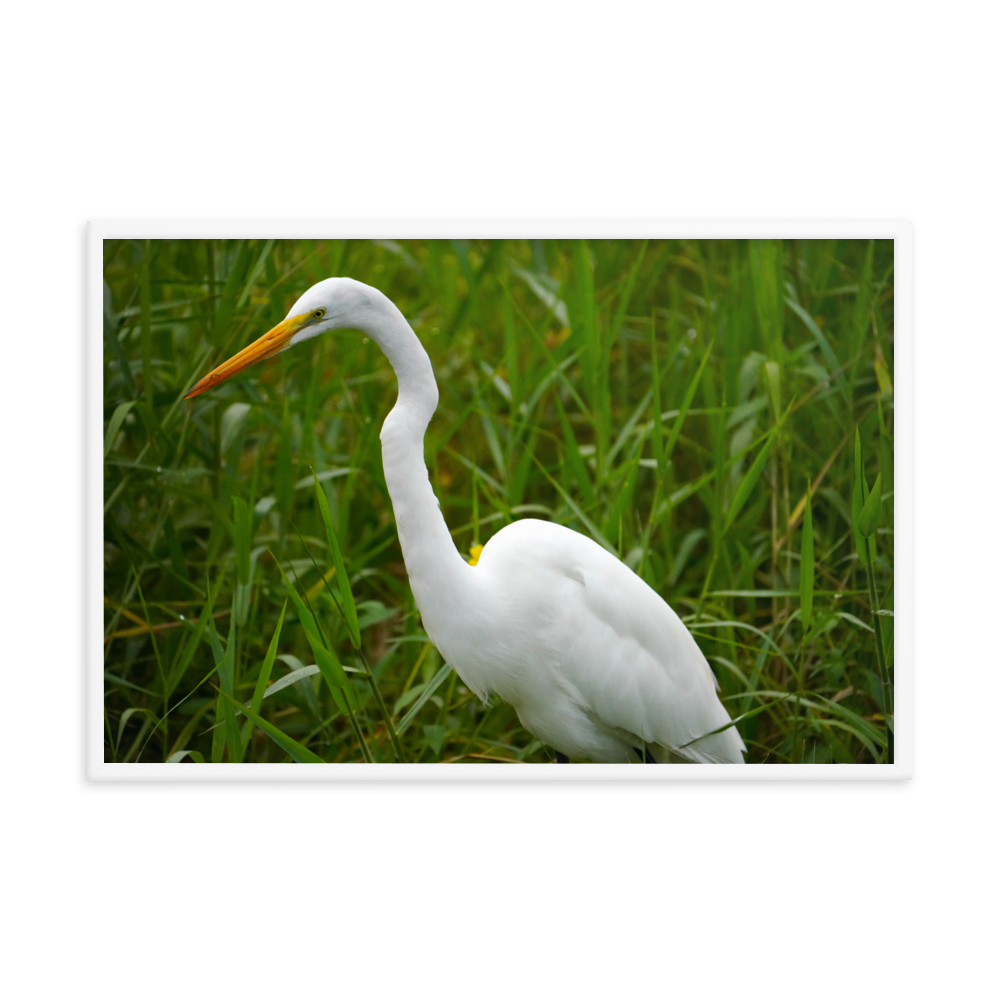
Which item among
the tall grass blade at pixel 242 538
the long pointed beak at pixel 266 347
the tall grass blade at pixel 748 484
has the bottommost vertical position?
the tall grass blade at pixel 242 538

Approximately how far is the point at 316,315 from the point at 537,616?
60 centimetres

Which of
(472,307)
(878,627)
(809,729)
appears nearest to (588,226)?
(472,307)

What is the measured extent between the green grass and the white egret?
0.44 feet

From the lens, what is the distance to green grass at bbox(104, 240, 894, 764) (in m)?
1.79

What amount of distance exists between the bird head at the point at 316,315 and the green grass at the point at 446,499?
235 mm

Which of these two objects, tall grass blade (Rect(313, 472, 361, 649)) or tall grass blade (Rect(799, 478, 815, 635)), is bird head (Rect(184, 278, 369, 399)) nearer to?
tall grass blade (Rect(313, 472, 361, 649))

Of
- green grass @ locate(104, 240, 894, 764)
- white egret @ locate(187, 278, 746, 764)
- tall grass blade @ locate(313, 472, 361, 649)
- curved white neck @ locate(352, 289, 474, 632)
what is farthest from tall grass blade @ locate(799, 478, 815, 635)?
tall grass blade @ locate(313, 472, 361, 649)

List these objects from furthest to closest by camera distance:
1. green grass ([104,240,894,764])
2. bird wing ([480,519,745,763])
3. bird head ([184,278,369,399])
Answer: green grass ([104,240,894,764])
bird wing ([480,519,745,763])
bird head ([184,278,369,399])

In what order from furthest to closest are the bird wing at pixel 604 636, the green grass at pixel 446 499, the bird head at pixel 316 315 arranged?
the green grass at pixel 446 499
the bird wing at pixel 604 636
the bird head at pixel 316 315

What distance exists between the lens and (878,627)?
172 centimetres

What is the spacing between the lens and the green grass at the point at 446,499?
1785 mm

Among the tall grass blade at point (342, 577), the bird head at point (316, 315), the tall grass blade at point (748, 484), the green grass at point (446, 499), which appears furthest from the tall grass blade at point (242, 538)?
the tall grass blade at point (748, 484)

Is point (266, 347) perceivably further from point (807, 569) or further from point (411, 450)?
point (807, 569)

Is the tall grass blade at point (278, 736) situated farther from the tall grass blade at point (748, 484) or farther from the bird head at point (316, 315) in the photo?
the tall grass blade at point (748, 484)
